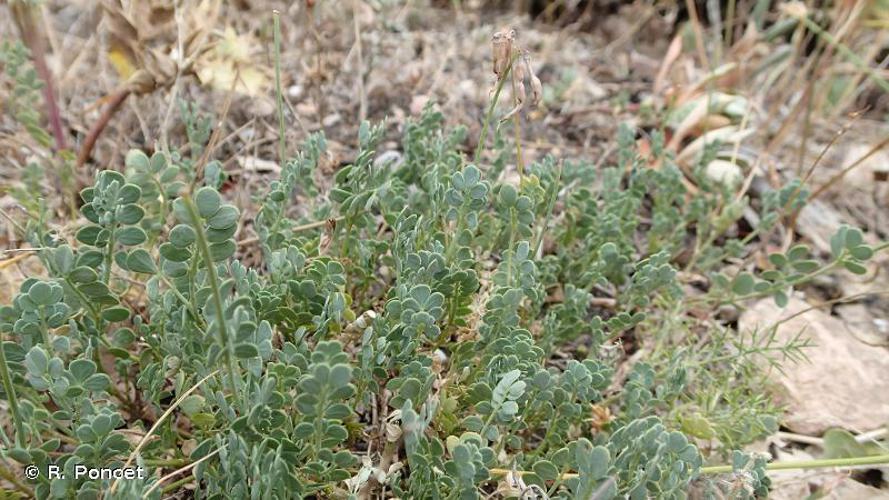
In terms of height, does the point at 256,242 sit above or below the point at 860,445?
above

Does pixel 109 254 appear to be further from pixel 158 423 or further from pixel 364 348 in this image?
pixel 364 348

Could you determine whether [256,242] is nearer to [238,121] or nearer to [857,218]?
[238,121]

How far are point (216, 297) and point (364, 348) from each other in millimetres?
346

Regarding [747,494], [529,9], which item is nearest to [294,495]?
[747,494]

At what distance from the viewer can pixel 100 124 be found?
6.87ft

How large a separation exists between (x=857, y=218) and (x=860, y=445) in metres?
1.17

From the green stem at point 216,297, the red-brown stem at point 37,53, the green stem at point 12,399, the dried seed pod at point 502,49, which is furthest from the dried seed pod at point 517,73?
the red-brown stem at point 37,53

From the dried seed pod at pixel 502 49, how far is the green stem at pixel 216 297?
0.71 metres

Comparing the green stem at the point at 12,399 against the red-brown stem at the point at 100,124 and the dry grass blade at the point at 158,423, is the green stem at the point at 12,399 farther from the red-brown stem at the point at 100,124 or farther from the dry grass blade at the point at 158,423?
the red-brown stem at the point at 100,124

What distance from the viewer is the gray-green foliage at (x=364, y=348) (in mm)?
1148

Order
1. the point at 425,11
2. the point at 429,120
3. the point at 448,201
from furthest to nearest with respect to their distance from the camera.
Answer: the point at 425,11
the point at 429,120
the point at 448,201

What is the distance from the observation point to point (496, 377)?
4.28 feet

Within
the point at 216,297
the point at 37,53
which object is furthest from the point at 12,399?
the point at 37,53

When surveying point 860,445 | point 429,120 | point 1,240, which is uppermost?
point 429,120
